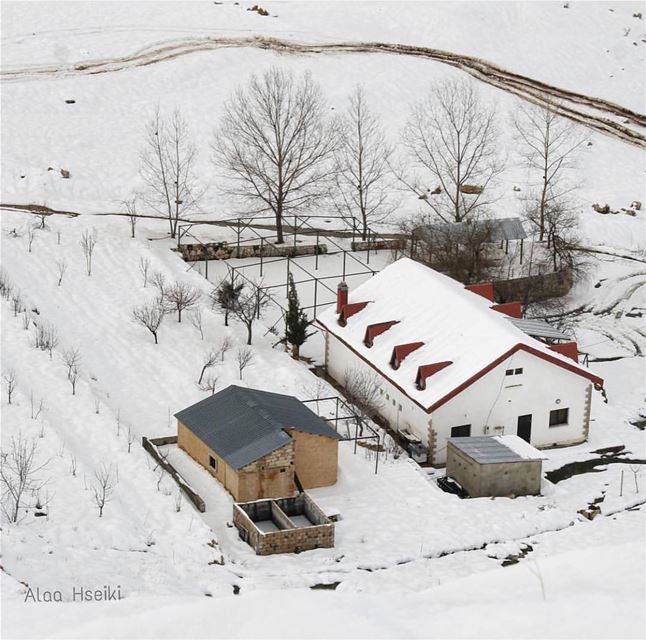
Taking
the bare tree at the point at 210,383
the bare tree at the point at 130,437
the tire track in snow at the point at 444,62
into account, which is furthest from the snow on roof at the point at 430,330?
the tire track in snow at the point at 444,62

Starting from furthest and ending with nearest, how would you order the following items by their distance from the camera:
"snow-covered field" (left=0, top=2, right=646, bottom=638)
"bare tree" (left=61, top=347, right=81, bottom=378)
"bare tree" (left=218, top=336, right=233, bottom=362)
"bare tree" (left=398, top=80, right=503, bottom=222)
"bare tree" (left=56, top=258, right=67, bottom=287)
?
"bare tree" (left=398, top=80, right=503, bottom=222) < "bare tree" (left=56, top=258, right=67, bottom=287) < "bare tree" (left=218, top=336, right=233, bottom=362) < "bare tree" (left=61, top=347, right=81, bottom=378) < "snow-covered field" (left=0, top=2, right=646, bottom=638)

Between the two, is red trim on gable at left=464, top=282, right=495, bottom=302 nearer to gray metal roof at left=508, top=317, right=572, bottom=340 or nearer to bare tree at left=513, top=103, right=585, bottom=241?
gray metal roof at left=508, top=317, right=572, bottom=340

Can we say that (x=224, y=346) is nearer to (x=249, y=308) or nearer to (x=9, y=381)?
(x=249, y=308)

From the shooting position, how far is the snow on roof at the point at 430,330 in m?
36.8

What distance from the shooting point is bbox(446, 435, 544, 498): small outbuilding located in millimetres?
33688

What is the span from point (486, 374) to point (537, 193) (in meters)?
28.5

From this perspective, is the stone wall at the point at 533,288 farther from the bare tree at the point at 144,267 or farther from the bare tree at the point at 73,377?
the bare tree at the point at 73,377

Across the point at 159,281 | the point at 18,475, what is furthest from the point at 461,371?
the point at 159,281

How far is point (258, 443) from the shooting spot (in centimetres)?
3228

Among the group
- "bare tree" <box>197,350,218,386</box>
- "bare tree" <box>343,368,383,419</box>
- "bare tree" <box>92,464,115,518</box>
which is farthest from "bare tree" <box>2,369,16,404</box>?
"bare tree" <box>343,368,383,419</box>

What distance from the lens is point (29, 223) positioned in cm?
5322

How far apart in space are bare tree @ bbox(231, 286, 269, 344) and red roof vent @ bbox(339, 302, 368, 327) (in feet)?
12.3

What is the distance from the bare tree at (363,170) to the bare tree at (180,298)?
11.8m

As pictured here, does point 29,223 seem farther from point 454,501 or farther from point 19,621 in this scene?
point 19,621
